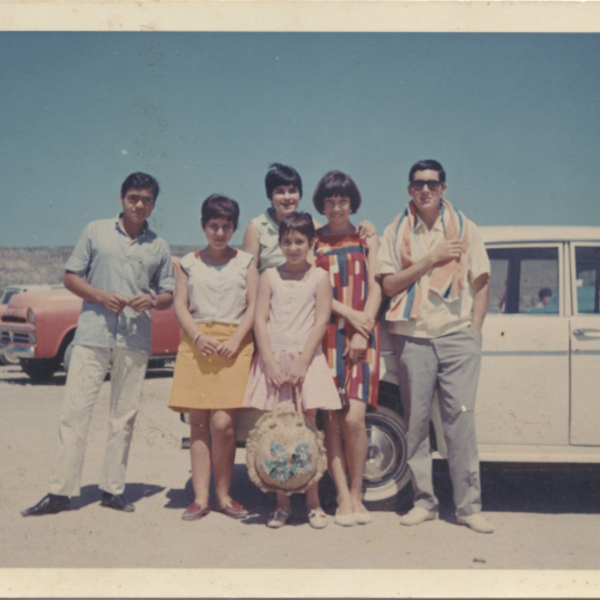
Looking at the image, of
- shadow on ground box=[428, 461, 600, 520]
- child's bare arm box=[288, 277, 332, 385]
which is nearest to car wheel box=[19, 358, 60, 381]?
shadow on ground box=[428, 461, 600, 520]

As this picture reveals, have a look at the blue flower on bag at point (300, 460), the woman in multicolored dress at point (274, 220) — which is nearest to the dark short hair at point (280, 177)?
the woman in multicolored dress at point (274, 220)

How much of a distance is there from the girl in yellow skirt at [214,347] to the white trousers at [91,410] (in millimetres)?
354

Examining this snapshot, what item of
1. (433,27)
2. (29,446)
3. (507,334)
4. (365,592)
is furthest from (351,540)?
(29,446)

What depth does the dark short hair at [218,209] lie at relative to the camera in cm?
413

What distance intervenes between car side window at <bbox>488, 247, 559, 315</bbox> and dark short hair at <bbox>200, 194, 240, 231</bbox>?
171 cm

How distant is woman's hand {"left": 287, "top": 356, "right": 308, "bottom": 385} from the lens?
384cm

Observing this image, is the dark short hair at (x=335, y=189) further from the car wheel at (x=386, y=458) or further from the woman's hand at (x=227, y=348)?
the car wheel at (x=386, y=458)

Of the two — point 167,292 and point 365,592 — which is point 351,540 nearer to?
point 365,592

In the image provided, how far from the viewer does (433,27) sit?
12.7 ft

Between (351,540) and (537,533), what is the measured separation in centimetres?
110

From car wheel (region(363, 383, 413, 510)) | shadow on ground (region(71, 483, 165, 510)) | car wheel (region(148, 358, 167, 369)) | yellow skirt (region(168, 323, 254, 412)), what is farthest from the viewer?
car wheel (region(148, 358, 167, 369))

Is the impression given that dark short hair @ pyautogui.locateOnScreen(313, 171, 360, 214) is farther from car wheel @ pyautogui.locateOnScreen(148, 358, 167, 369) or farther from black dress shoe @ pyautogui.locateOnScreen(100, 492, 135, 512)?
car wheel @ pyautogui.locateOnScreen(148, 358, 167, 369)

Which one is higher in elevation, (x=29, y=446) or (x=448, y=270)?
(x=448, y=270)

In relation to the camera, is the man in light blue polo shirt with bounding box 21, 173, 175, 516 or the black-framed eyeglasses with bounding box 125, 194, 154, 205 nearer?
the man in light blue polo shirt with bounding box 21, 173, 175, 516
